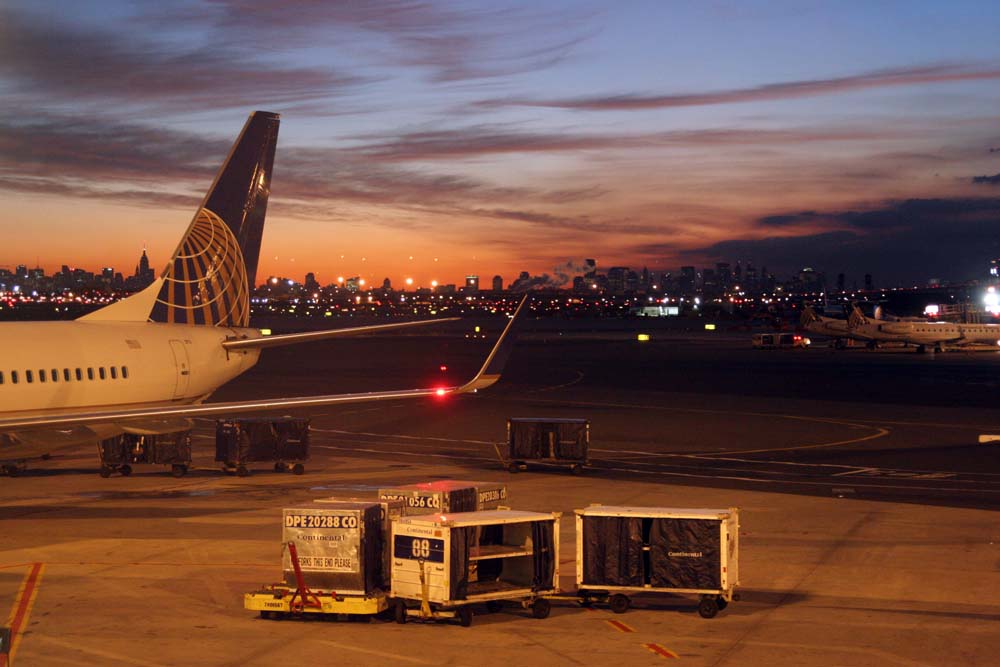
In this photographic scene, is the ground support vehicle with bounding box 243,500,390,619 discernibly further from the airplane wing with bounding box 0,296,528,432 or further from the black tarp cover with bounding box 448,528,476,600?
the airplane wing with bounding box 0,296,528,432

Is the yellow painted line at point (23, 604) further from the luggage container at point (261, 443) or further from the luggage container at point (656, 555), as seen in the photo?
the luggage container at point (261, 443)

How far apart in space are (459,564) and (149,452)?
62.2ft

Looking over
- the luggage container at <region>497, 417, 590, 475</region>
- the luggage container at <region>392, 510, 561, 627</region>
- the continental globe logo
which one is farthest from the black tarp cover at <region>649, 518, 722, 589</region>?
the continental globe logo

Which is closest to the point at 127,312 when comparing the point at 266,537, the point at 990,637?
the point at 266,537

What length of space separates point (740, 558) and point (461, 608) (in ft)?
22.7

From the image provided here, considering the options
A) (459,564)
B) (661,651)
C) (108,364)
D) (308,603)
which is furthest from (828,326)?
(308,603)

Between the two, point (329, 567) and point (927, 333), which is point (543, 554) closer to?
point (329, 567)

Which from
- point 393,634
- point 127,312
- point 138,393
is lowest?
point 393,634

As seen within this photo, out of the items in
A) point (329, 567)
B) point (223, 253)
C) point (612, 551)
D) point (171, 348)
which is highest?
point (223, 253)

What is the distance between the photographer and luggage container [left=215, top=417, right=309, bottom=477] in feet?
110

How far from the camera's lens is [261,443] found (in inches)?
1332

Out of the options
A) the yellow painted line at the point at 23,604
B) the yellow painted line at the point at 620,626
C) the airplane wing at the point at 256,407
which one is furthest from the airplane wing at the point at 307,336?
the yellow painted line at the point at 23,604

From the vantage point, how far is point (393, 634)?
16938 mm

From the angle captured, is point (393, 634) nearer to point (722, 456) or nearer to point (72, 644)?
point (72, 644)
